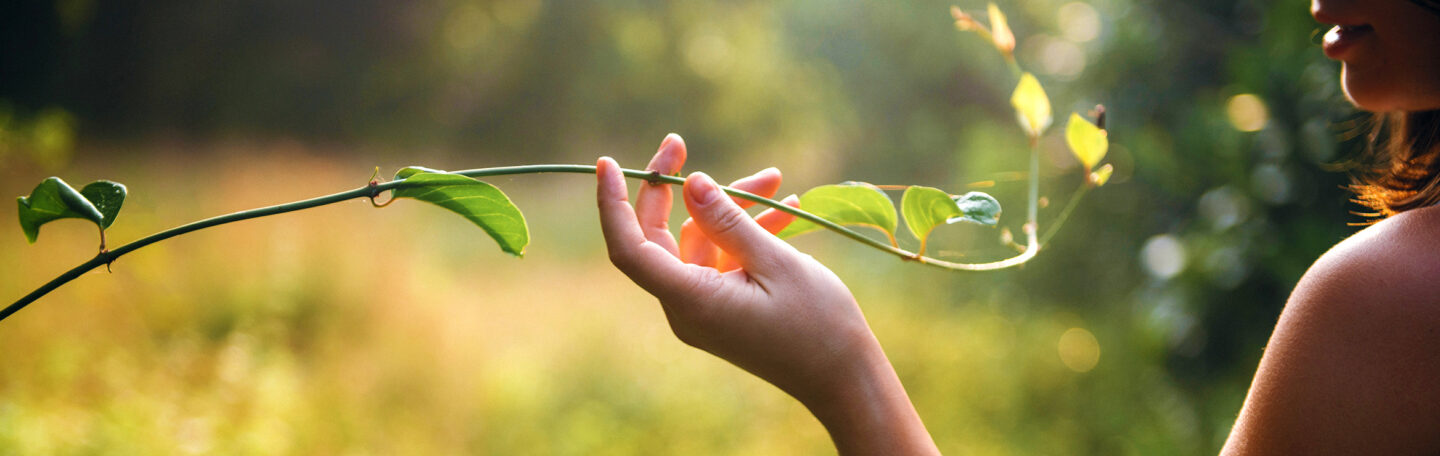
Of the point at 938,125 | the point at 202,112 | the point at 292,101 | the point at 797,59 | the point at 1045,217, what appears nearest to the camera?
the point at 202,112

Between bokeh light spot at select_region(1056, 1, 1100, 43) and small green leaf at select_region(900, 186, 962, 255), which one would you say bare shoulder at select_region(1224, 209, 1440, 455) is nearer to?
small green leaf at select_region(900, 186, 962, 255)

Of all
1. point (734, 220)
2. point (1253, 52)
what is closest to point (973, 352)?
point (1253, 52)

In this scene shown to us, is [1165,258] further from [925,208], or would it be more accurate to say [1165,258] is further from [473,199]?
[473,199]

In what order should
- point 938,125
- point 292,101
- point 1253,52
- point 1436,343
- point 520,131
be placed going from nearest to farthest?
point 1436,343 → point 1253,52 → point 292,101 → point 520,131 → point 938,125

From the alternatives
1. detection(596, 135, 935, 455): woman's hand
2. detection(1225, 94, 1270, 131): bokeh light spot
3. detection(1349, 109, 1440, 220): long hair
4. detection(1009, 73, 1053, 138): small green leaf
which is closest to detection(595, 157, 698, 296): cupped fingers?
detection(596, 135, 935, 455): woman's hand

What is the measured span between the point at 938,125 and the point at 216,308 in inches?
68.2

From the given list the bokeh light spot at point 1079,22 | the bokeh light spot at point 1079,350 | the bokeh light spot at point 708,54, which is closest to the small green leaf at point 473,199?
the bokeh light spot at point 1079,22

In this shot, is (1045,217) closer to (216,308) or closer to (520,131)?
(520,131)

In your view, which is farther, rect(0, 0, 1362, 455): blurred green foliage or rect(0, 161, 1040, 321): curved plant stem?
rect(0, 0, 1362, 455): blurred green foliage

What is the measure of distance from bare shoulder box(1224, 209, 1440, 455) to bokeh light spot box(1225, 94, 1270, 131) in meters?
0.75

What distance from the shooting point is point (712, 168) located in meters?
1.69

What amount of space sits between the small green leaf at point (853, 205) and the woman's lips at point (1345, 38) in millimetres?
191

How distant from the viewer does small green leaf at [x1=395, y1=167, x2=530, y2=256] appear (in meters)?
0.28

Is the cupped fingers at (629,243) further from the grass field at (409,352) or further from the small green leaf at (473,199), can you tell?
the grass field at (409,352)
